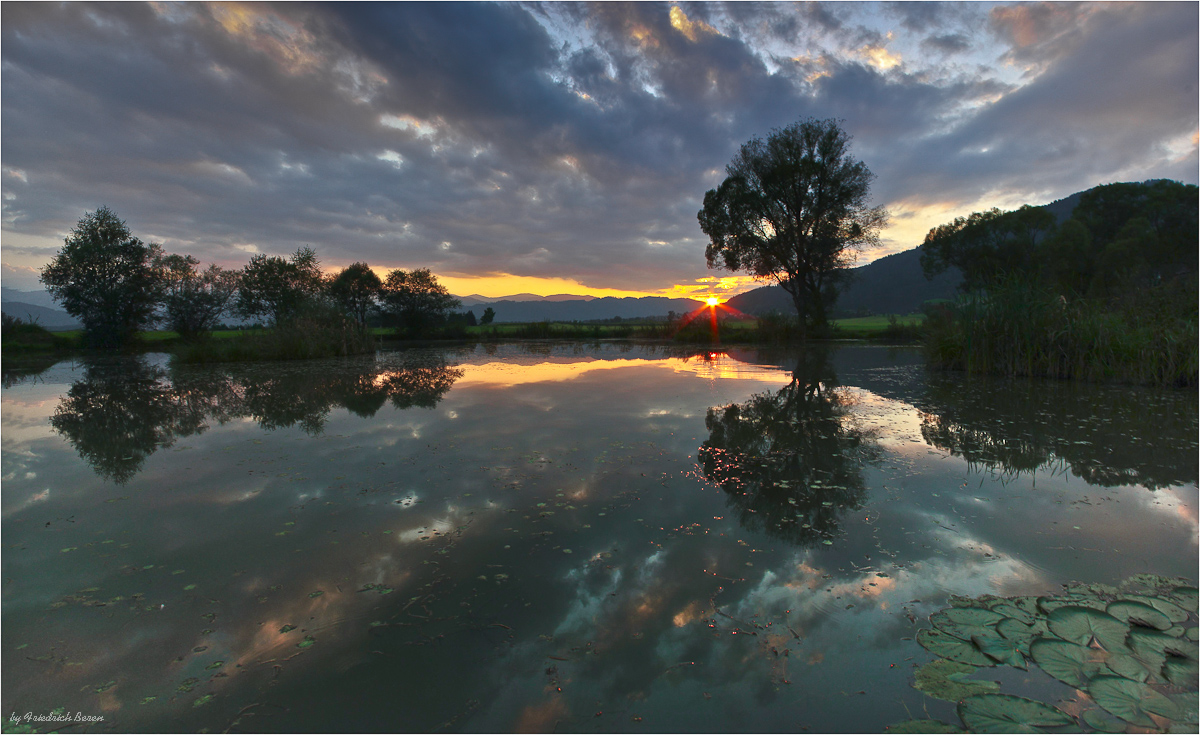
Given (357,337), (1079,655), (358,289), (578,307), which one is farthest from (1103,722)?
(578,307)

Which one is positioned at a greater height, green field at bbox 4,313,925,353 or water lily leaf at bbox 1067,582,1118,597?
green field at bbox 4,313,925,353

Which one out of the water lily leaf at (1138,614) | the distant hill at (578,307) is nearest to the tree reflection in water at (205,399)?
the water lily leaf at (1138,614)

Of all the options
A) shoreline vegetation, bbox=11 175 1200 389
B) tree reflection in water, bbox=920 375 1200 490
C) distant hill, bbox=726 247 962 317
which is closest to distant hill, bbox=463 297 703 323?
distant hill, bbox=726 247 962 317

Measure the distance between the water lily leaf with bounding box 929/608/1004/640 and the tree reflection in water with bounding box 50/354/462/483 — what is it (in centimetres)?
728

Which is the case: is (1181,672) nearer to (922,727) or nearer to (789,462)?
(922,727)

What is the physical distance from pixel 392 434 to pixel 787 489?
17.2 feet

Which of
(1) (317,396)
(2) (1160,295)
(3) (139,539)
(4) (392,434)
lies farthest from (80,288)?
(2) (1160,295)

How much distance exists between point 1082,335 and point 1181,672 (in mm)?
12027

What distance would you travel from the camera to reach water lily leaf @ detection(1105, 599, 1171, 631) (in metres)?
2.49

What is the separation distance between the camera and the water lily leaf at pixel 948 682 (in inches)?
82.1

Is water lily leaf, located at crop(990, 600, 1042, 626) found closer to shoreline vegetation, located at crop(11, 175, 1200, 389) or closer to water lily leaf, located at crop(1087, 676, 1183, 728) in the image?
water lily leaf, located at crop(1087, 676, 1183, 728)

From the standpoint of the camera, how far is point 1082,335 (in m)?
10.9

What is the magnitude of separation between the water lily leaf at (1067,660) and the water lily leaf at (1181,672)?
8.2 inches

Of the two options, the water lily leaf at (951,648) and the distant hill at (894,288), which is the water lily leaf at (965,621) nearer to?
the water lily leaf at (951,648)
